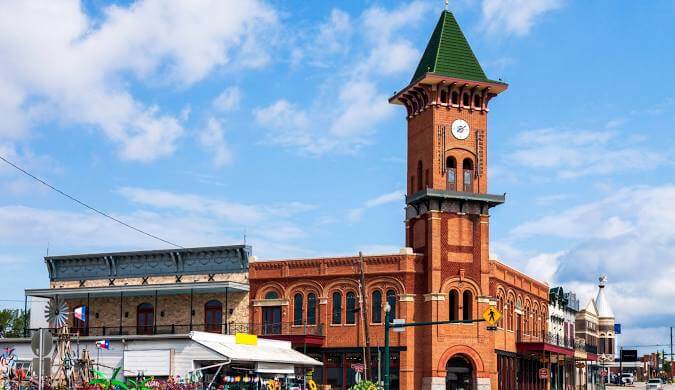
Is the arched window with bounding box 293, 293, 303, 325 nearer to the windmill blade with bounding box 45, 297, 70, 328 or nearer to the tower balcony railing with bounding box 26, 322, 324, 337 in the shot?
the tower balcony railing with bounding box 26, 322, 324, 337

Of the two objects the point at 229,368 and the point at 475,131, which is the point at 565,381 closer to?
the point at 475,131

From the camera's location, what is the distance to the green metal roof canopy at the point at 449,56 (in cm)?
6512

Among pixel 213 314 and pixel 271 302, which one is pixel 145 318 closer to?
pixel 213 314

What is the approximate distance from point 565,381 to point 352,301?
27.5 m

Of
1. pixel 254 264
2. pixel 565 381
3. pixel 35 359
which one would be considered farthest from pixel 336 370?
pixel 35 359

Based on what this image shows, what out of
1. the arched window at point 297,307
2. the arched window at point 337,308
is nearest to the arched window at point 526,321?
the arched window at point 337,308

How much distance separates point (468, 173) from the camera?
65000mm

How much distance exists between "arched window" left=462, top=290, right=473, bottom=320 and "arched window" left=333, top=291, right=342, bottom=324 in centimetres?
775

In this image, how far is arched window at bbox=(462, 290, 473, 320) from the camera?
62.3 metres

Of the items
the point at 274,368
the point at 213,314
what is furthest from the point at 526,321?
the point at 274,368

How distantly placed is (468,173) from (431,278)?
7924 millimetres

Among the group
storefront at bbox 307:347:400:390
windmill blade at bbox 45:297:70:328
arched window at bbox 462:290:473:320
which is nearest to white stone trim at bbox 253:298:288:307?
storefront at bbox 307:347:400:390

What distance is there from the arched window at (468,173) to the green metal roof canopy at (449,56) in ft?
17.7

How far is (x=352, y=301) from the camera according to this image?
208 ft
